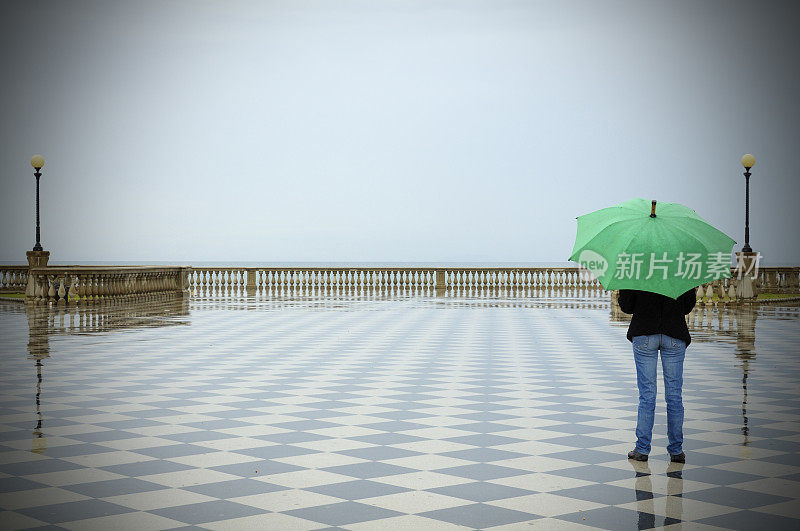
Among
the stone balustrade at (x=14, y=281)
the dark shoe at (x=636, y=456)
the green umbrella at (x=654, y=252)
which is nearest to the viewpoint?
the green umbrella at (x=654, y=252)

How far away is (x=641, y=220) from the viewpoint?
846cm

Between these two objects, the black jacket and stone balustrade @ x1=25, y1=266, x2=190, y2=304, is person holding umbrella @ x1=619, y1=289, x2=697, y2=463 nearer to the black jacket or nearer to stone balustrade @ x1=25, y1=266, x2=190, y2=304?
the black jacket

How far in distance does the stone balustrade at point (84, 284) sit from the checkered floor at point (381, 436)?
39.6ft

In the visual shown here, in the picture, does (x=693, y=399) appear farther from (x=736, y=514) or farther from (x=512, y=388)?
(x=736, y=514)

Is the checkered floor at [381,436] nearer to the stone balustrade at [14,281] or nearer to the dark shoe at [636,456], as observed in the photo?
the dark shoe at [636,456]

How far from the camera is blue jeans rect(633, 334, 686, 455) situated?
8367 mm

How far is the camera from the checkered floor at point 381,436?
22.0ft

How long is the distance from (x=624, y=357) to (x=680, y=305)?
8.89 m

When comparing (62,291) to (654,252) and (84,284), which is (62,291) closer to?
(84,284)

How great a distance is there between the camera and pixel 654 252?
8.23 meters

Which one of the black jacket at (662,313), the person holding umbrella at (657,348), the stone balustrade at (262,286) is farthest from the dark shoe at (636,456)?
the stone balustrade at (262,286)

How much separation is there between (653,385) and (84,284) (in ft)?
87.4

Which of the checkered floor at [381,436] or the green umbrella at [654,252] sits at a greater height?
the green umbrella at [654,252]

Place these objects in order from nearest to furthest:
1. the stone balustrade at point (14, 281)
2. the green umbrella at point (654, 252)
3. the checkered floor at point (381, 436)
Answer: the checkered floor at point (381, 436) → the green umbrella at point (654, 252) → the stone balustrade at point (14, 281)
